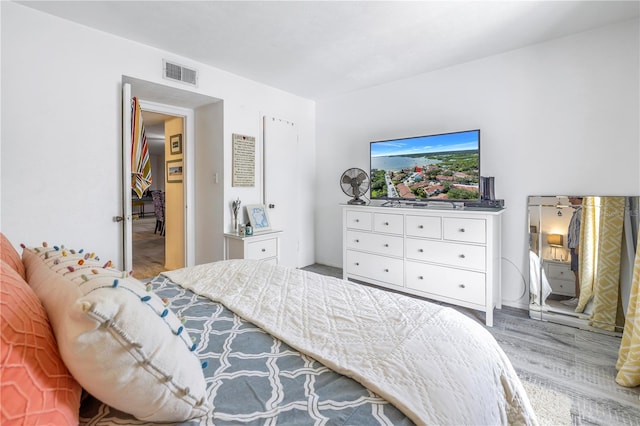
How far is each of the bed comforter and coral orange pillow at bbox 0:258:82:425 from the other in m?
0.62

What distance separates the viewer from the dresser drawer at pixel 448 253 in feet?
8.94

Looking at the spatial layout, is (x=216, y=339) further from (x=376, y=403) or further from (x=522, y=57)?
(x=522, y=57)

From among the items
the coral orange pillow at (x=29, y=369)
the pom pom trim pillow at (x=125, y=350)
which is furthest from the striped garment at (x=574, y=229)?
the coral orange pillow at (x=29, y=369)

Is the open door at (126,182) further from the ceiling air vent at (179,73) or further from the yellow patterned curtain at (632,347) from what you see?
the yellow patterned curtain at (632,347)

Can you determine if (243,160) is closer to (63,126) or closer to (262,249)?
(262,249)

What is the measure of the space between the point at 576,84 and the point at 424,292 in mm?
2323

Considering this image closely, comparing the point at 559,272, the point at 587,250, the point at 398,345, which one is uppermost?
the point at 587,250

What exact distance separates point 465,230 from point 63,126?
350cm

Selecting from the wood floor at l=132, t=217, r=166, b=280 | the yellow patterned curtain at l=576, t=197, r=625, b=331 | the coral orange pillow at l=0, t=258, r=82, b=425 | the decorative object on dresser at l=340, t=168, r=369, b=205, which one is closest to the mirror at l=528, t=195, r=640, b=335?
the yellow patterned curtain at l=576, t=197, r=625, b=331

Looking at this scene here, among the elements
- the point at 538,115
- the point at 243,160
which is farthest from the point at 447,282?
the point at 243,160

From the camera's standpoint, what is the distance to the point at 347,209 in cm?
365

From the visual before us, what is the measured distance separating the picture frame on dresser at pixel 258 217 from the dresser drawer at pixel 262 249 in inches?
7.7

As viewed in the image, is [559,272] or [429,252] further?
[429,252]

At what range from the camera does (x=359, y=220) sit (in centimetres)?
356
